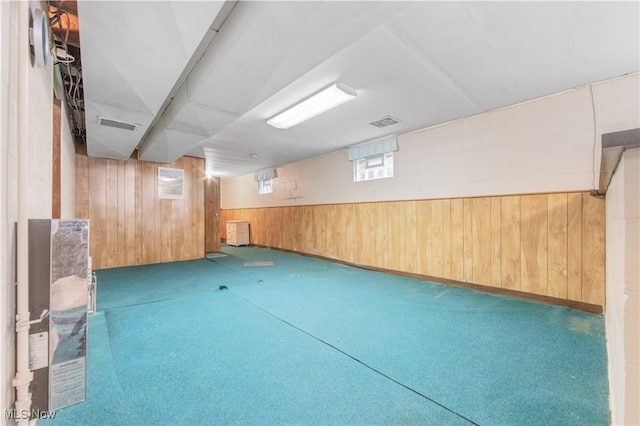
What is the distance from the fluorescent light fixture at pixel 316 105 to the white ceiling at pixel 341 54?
0.32 feet

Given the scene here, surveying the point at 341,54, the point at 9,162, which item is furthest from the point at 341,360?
the point at 341,54

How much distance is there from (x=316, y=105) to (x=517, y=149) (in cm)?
247

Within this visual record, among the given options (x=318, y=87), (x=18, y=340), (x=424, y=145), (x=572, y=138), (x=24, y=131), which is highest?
(x=318, y=87)

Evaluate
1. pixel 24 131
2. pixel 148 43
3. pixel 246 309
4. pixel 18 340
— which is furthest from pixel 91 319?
pixel 148 43

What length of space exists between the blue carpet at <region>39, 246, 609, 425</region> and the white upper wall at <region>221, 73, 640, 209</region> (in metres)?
1.45

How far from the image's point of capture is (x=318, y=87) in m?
2.75

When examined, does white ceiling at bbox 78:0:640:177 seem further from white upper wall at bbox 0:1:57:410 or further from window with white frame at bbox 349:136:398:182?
window with white frame at bbox 349:136:398:182

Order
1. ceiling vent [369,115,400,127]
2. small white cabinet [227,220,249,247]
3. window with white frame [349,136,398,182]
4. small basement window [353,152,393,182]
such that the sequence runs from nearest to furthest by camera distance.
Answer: ceiling vent [369,115,400,127] < window with white frame [349,136,398,182] < small basement window [353,152,393,182] < small white cabinet [227,220,249,247]

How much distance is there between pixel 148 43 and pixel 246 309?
2440mm

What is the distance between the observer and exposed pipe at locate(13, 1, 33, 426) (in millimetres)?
1002

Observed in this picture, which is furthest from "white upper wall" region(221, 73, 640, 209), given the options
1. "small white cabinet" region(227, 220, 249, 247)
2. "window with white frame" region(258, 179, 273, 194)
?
"small white cabinet" region(227, 220, 249, 247)

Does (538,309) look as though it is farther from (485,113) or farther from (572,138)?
(485,113)

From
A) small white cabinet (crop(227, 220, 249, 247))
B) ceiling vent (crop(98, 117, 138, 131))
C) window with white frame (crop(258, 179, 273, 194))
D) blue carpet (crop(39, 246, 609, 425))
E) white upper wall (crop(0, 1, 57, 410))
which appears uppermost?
ceiling vent (crop(98, 117, 138, 131))

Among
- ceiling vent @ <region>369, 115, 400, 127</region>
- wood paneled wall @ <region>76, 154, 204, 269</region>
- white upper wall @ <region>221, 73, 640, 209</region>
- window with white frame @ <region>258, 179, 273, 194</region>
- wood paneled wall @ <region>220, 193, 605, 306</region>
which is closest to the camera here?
white upper wall @ <region>221, 73, 640, 209</region>
